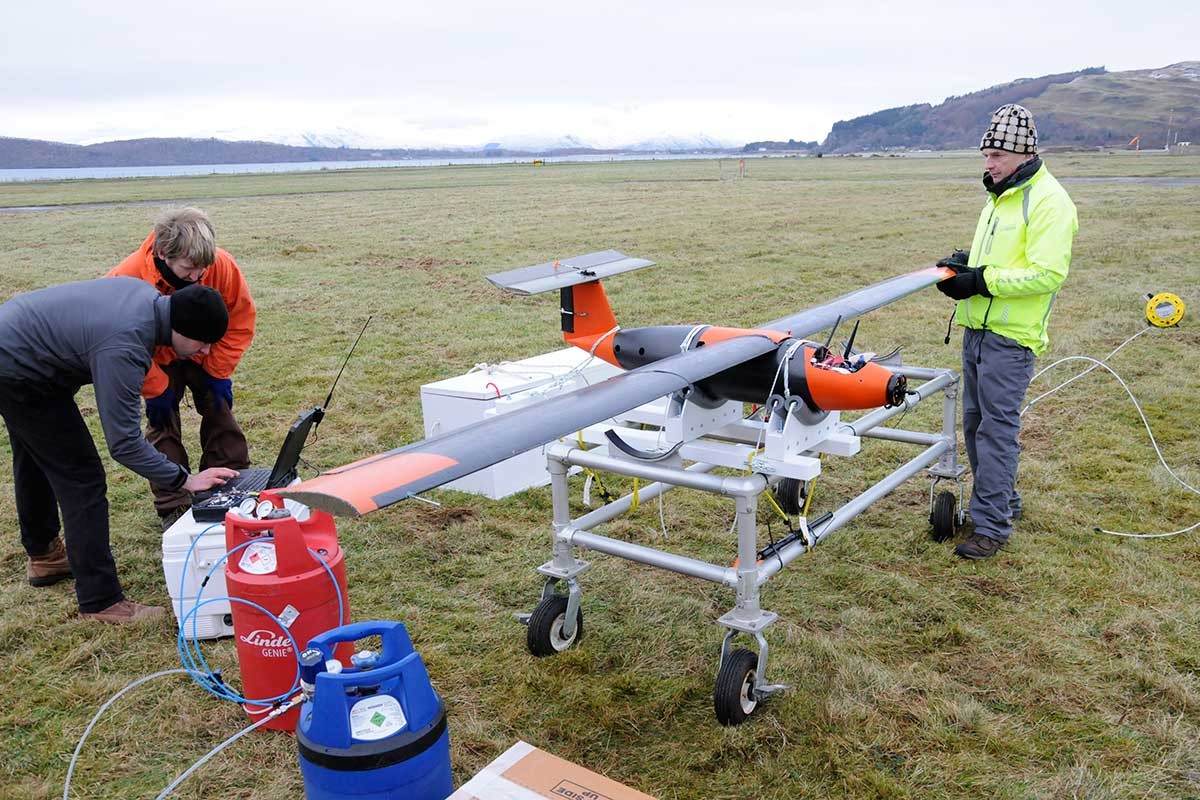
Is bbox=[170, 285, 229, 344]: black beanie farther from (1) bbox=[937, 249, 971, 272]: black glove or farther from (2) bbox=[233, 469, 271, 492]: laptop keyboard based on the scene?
(1) bbox=[937, 249, 971, 272]: black glove

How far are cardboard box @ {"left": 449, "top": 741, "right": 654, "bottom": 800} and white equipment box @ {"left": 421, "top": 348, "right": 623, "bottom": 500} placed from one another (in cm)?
309

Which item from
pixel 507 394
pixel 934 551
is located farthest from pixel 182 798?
pixel 934 551

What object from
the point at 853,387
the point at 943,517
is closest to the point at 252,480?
the point at 853,387

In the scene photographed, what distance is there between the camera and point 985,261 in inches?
203

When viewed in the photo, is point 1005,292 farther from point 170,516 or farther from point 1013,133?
point 170,516

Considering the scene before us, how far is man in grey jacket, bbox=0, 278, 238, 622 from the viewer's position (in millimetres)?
3822

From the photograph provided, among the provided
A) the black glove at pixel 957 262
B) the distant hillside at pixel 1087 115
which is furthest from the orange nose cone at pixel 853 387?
the distant hillside at pixel 1087 115

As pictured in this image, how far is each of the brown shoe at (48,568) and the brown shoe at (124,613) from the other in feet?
1.82

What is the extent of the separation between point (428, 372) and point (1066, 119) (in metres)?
162

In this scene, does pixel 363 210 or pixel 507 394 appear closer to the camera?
pixel 507 394

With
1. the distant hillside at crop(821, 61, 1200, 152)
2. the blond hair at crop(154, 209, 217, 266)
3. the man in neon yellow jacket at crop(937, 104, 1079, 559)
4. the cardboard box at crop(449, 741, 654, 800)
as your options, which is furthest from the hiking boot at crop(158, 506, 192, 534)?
the distant hillside at crop(821, 61, 1200, 152)

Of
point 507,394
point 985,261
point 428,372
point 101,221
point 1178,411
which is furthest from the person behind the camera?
point 101,221

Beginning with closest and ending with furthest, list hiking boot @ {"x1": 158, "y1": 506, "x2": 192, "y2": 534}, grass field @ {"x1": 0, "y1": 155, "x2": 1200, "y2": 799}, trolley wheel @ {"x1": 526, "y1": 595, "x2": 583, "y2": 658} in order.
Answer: grass field @ {"x1": 0, "y1": 155, "x2": 1200, "y2": 799} < trolley wheel @ {"x1": 526, "y1": 595, "x2": 583, "y2": 658} < hiking boot @ {"x1": 158, "y1": 506, "x2": 192, "y2": 534}

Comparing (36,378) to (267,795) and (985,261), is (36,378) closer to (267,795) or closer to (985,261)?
(267,795)
